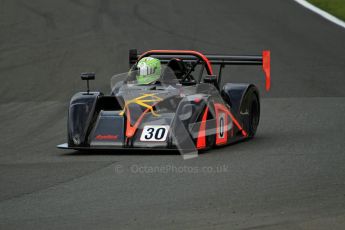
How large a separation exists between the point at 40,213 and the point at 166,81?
455 centimetres

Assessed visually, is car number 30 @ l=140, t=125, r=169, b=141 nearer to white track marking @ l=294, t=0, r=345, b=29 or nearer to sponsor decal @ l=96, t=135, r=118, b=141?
sponsor decal @ l=96, t=135, r=118, b=141

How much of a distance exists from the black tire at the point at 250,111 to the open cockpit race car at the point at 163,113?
1 cm

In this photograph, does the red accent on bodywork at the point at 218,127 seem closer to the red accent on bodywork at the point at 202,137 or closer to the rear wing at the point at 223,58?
the red accent on bodywork at the point at 202,137

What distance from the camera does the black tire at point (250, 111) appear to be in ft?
40.4

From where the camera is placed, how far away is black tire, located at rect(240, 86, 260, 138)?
12.3 meters

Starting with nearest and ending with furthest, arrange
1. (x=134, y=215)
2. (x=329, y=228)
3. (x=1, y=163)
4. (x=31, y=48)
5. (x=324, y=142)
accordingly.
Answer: (x=329, y=228), (x=134, y=215), (x=1, y=163), (x=324, y=142), (x=31, y=48)

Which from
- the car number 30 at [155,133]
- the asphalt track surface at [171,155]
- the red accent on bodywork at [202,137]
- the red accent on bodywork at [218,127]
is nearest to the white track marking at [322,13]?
the asphalt track surface at [171,155]

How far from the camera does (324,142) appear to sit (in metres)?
11.3

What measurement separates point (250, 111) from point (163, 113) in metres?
1.95

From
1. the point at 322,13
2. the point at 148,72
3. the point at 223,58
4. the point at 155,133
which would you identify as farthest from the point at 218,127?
the point at 322,13

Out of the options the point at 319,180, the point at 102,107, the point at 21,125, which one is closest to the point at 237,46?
the point at 21,125

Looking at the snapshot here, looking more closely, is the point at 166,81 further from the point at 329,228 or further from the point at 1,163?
the point at 329,228

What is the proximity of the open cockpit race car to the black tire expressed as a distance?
1cm

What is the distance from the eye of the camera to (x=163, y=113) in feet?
36.1
